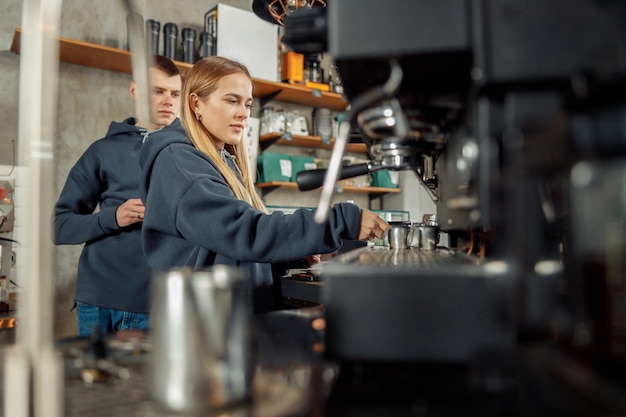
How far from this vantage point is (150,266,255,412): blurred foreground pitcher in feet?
1.47

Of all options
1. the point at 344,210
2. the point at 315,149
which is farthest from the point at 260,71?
the point at 344,210

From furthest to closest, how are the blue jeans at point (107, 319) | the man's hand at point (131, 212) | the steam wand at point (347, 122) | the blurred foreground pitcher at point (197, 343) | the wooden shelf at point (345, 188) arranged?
the wooden shelf at point (345, 188) < the blue jeans at point (107, 319) < the man's hand at point (131, 212) < the steam wand at point (347, 122) < the blurred foreground pitcher at point (197, 343)

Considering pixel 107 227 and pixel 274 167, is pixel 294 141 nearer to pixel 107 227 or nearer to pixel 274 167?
pixel 274 167

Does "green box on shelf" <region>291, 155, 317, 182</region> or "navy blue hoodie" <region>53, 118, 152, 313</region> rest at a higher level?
"green box on shelf" <region>291, 155, 317, 182</region>

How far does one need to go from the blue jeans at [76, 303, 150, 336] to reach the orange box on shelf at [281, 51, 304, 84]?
2068 mm

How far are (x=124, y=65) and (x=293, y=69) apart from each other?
1.05m

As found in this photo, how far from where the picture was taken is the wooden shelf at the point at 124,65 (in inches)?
105

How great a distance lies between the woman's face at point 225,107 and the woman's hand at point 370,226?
48 cm

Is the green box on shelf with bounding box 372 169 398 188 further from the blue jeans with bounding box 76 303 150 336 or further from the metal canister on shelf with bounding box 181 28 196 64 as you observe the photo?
the blue jeans with bounding box 76 303 150 336

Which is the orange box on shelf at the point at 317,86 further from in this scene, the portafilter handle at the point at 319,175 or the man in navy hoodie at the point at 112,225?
the portafilter handle at the point at 319,175

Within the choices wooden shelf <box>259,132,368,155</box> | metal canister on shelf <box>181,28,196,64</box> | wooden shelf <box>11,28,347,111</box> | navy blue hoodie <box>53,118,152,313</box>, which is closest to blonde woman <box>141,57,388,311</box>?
navy blue hoodie <box>53,118,152,313</box>

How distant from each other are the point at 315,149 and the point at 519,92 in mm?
3286

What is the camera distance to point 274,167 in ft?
10.9

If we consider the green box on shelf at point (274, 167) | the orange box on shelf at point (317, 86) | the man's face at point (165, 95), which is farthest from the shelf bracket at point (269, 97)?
the man's face at point (165, 95)
